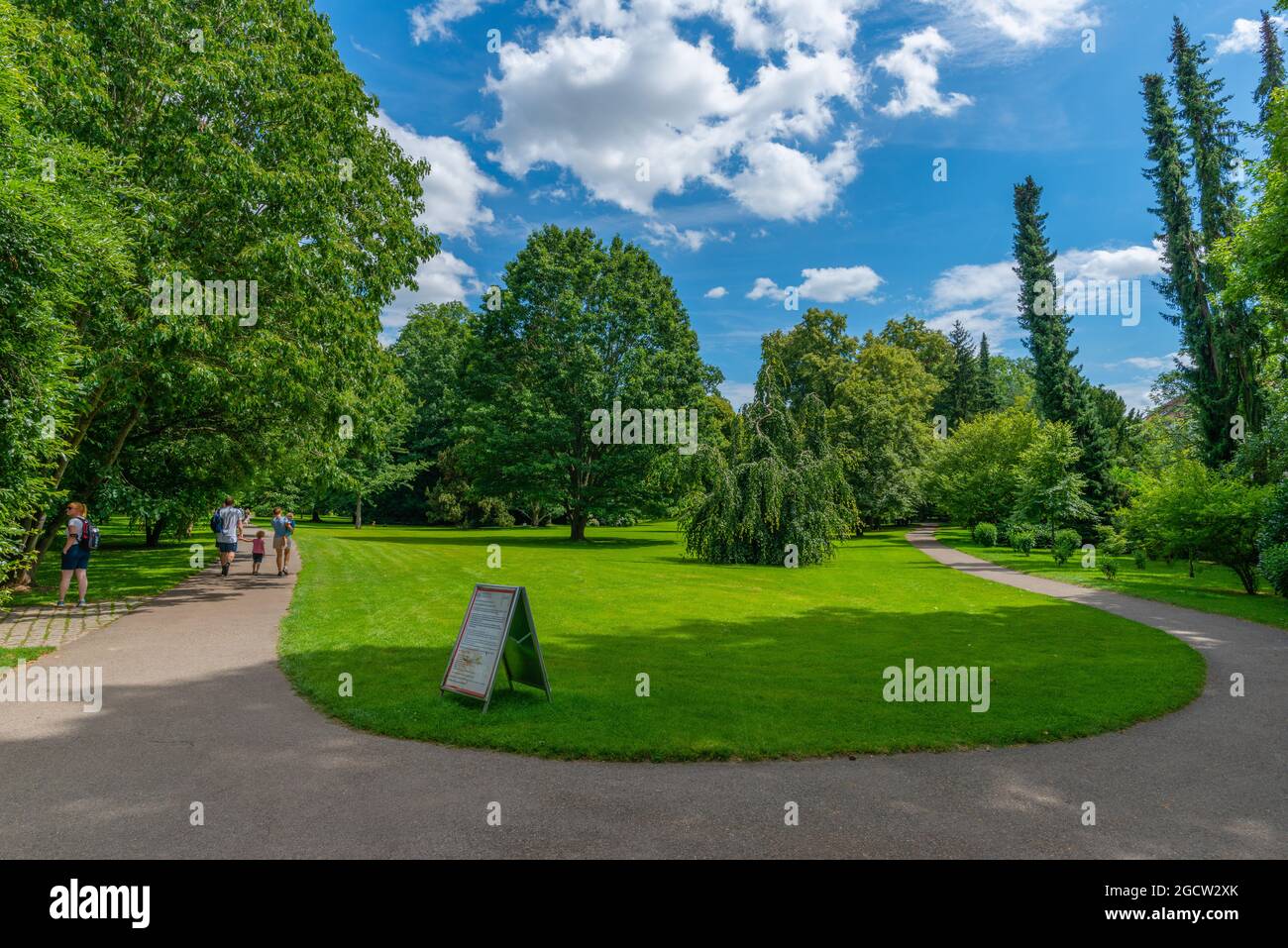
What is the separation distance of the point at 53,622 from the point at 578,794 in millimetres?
12122

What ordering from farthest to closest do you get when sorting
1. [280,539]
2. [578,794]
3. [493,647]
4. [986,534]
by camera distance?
1. [986,534]
2. [280,539]
3. [493,647]
4. [578,794]

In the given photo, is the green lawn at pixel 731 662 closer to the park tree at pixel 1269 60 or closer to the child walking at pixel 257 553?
the child walking at pixel 257 553

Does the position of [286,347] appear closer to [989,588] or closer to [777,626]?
[777,626]

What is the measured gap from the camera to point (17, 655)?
9500 millimetres

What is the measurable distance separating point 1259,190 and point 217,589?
1156 inches

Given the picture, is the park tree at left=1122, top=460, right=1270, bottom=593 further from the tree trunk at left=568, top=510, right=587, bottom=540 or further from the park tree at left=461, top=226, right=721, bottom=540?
the tree trunk at left=568, top=510, right=587, bottom=540

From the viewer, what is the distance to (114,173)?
12719mm

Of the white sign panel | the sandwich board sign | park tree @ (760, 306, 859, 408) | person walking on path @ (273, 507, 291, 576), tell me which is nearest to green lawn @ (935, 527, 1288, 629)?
the sandwich board sign

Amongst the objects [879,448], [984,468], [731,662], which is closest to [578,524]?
[879,448]

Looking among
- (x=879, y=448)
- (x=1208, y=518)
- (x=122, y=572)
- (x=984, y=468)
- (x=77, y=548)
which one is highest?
(x=879, y=448)

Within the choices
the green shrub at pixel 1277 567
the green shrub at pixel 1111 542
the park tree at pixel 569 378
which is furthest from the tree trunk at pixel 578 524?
the green shrub at pixel 1277 567

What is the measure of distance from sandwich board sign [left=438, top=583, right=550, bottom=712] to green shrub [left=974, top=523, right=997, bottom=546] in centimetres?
3795

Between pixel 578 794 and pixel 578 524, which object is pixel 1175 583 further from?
pixel 578 524
